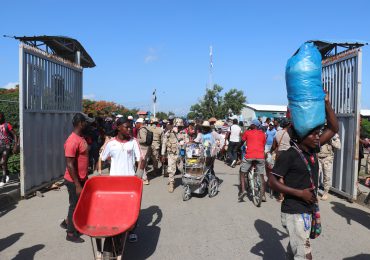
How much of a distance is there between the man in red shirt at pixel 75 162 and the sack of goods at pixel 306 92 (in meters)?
3.21

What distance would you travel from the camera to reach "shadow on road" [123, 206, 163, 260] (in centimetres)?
532

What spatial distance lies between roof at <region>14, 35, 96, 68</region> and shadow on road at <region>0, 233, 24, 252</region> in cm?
502

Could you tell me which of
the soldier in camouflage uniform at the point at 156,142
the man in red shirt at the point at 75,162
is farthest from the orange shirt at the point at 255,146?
the soldier in camouflage uniform at the point at 156,142

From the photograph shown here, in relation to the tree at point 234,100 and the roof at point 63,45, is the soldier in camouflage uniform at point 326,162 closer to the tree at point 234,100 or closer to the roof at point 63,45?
the roof at point 63,45

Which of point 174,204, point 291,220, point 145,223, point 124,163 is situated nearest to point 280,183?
point 291,220

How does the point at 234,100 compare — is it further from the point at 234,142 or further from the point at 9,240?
the point at 9,240

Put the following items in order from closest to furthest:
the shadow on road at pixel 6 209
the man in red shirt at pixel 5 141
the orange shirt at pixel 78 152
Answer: the orange shirt at pixel 78 152 < the shadow on road at pixel 6 209 < the man in red shirt at pixel 5 141

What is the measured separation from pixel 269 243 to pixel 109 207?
8.43 ft

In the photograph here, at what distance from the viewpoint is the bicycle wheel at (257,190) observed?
8.13m

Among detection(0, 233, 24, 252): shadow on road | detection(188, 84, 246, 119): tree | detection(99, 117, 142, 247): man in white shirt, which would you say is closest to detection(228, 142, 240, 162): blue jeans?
detection(99, 117, 142, 247): man in white shirt

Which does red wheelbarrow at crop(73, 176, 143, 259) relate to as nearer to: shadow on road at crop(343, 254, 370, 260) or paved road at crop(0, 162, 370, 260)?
paved road at crop(0, 162, 370, 260)

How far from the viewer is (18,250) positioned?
544 centimetres

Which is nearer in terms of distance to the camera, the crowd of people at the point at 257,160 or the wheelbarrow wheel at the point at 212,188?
the crowd of people at the point at 257,160

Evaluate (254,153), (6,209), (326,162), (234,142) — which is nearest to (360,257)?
(254,153)
